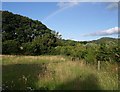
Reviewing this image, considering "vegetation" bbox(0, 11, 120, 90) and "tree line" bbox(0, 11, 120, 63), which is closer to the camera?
"vegetation" bbox(0, 11, 120, 90)

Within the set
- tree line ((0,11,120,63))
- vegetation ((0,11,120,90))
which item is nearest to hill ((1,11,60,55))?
tree line ((0,11,120,63))

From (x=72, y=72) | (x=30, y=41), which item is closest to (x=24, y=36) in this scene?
(x=30, y=41)

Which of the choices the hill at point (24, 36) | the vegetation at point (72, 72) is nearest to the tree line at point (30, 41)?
the hill at point (24, 36)

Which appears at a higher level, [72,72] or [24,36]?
[24,36]

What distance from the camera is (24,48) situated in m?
43.8

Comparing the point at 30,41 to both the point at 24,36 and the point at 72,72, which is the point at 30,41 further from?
the point at 72,72

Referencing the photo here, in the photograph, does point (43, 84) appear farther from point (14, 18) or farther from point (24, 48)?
point (14, 18)

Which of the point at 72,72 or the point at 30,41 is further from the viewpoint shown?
the point at 30,41

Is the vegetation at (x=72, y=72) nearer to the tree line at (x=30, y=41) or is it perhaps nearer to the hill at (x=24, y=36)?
the tree line at (x=30, y=41)

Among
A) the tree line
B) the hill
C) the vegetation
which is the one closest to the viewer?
the vegetation

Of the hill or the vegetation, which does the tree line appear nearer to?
the hill

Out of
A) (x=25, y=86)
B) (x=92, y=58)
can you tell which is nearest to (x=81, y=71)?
(x=25, y=86)

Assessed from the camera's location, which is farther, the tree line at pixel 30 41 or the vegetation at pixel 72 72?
the tree line at pixel 30 41

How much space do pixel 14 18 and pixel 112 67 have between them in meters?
54.1
